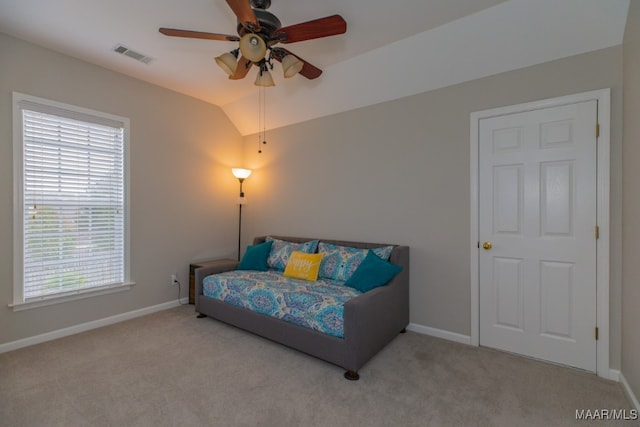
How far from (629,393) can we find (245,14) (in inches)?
133

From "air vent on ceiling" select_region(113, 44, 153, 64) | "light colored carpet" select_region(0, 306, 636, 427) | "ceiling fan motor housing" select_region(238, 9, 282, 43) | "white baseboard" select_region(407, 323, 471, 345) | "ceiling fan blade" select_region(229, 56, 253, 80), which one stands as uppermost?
"air vent on ceiling" select_region(113, 44, 153, 64)

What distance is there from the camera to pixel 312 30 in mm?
1902

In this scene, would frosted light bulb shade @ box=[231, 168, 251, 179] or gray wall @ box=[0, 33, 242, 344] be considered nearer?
gray wall @ box=[0, 33, 242, 344]

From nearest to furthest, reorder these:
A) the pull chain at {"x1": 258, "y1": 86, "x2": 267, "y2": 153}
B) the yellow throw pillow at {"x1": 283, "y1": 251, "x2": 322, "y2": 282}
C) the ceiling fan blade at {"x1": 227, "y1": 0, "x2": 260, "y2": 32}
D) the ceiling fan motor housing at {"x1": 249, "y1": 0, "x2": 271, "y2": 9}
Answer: the ceiling fan blade at {"x1": 227, "y1": 0, "x2": 260, "y2": 32} < the ceiling fan motor housing at {"x1": 249, "y1": 0, "x2": 271, "y2": 9} < the yellow throw pillow at {"x1": 283, "y1": 251, "x2": 322, "y2": 282} < the pull chain at {"x1": 258, "y1": 86, "x2": 267, "y2": 153}

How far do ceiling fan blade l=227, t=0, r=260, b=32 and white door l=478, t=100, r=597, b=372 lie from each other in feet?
6.99

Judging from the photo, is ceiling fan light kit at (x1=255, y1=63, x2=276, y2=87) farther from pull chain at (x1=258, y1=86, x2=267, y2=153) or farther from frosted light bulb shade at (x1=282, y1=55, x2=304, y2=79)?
pull chain at (x1=258, y1=86, x2=267, y2=153)

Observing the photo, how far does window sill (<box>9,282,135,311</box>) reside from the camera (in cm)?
274

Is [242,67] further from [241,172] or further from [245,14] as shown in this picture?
[241,172]

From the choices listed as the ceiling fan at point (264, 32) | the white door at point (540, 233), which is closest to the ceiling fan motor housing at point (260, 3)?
the ceiling fan at point (264, 32)

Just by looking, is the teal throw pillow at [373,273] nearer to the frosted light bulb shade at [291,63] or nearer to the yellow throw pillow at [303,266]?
the yellow throw pillow at [303,266]

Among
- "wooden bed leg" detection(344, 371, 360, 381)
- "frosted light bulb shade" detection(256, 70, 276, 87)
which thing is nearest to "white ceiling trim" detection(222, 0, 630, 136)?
"frosted light bulb shade" detection(256, 70, 276, 87)

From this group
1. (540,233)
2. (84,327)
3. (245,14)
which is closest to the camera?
(245,14)

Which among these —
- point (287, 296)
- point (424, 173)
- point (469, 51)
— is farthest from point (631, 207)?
point (287, 296)

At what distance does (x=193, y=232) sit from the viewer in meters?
4.08
